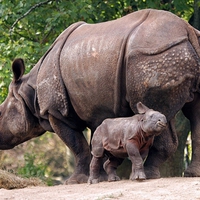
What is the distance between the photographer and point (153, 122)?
9.24m

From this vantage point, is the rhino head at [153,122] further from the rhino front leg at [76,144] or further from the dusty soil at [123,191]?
the rhino front leg at [76,144]

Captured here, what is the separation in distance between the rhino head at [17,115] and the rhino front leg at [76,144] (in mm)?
859

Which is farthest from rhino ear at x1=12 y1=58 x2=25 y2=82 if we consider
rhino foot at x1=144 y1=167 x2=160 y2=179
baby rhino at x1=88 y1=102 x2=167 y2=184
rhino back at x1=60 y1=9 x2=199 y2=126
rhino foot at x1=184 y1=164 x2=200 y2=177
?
rhino foot at x1=184 y1=164 x2=200 y2=177

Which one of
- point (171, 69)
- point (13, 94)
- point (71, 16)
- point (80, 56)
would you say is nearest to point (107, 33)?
point (80, 56)

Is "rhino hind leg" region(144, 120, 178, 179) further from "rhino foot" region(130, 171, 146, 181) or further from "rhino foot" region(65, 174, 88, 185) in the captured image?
"rhino foot" region(65, 174, 88, 185)

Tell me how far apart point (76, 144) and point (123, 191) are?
2.67 meters

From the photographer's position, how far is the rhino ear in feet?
38.4

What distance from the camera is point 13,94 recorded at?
39.4 ft

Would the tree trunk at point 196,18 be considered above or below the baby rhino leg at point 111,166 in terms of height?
above

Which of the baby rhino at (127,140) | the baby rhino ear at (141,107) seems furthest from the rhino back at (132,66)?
the baby rhino at (127,140)

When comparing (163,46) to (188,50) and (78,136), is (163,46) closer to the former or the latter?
(188,50)

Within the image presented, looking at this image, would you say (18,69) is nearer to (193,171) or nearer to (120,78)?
(120,78)

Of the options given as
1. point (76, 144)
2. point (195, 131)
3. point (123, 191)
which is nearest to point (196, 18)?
point (76, 144)

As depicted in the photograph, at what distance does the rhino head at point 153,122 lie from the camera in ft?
30.2
